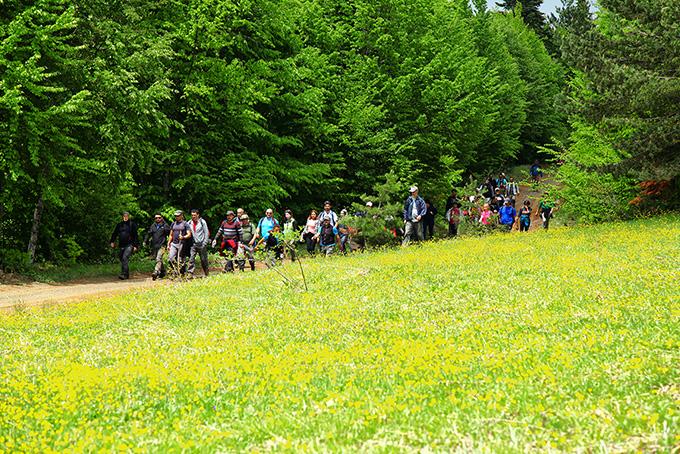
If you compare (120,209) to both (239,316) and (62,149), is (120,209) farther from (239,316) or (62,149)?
(239,316)

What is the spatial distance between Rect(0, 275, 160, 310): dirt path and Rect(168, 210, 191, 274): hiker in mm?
837

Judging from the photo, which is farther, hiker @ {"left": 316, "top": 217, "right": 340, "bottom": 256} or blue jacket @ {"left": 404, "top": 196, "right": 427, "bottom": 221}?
hiker @ {"left": 316, "top": 217, "right": 340, "bottom": 256}

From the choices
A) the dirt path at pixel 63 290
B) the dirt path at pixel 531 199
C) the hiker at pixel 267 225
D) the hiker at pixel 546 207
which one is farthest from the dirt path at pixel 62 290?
the dirt path at pixel 531 199

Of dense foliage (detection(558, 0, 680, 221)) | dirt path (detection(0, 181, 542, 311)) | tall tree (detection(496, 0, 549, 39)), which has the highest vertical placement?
tall tree (detection(496, 0, 549, 39))

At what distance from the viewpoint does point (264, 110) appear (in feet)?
98.7

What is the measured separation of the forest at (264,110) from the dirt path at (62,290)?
8.80 feet

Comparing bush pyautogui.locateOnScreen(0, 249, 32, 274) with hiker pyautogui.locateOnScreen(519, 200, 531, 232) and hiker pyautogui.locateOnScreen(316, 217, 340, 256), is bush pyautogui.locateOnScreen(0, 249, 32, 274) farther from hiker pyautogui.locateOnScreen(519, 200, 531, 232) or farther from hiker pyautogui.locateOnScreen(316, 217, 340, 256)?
hiker pyautogui.locateOnScreen(519, 200, 531, 232)

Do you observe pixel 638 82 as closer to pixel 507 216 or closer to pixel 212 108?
pixel 507 216

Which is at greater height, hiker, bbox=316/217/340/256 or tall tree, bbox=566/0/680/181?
tall tree, bbox=566/0/680/181

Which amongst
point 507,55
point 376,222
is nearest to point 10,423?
point 376,222

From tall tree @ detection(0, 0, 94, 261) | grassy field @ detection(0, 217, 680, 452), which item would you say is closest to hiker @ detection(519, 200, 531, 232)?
grassy field @ detection(0, 217, 680, 452)

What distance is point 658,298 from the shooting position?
8.93 meters

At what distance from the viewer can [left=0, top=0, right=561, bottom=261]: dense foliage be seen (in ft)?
64.3

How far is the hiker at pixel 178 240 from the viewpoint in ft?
63.5
